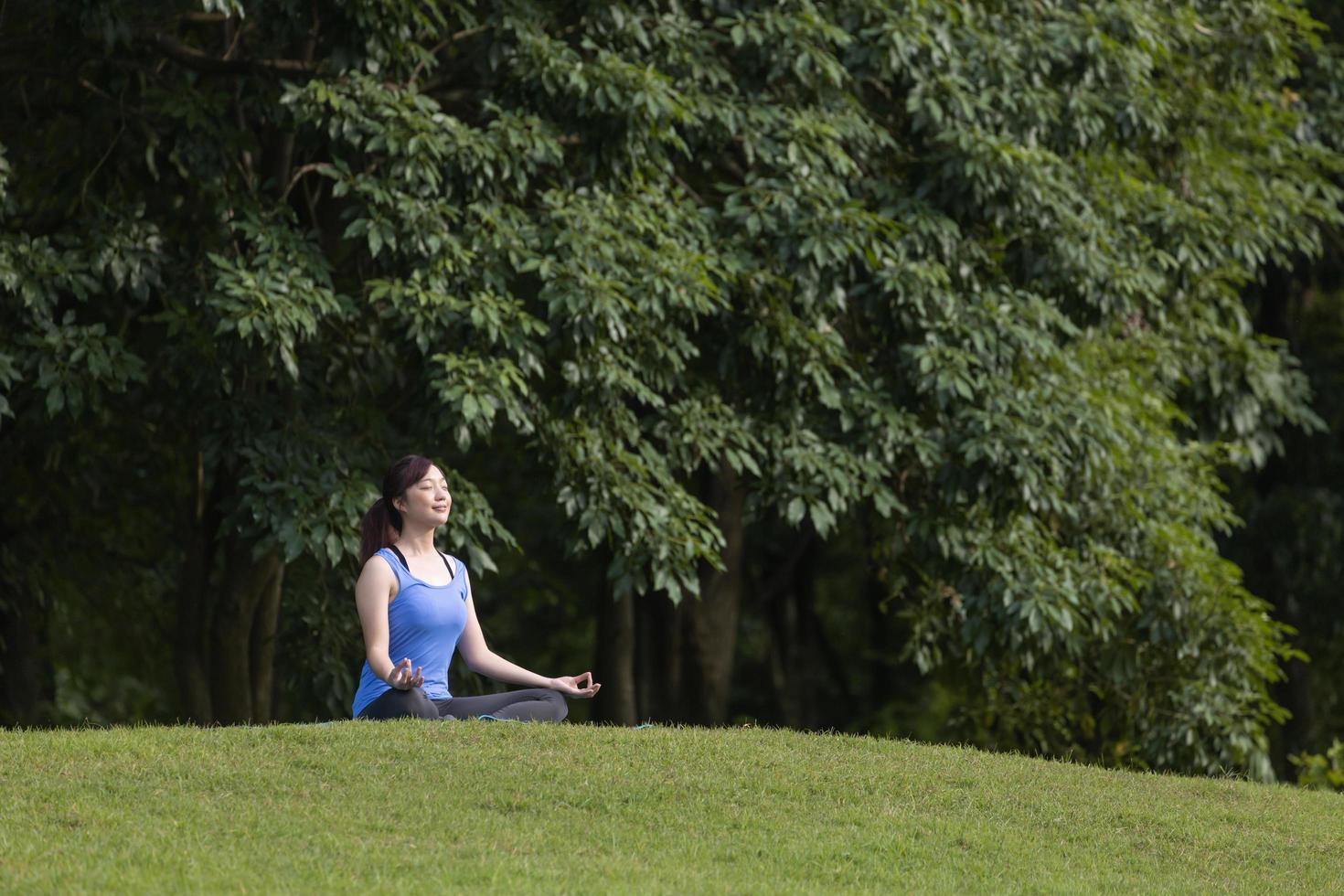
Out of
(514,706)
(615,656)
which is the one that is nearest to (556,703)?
(514,706)

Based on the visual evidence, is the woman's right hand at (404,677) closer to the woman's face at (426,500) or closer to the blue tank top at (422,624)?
the blue tank top at (422,624)

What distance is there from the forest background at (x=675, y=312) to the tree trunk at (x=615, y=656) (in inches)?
1.7

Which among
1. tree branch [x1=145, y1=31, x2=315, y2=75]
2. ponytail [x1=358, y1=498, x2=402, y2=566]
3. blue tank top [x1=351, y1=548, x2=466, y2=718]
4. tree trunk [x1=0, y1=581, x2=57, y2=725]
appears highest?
tree branch [x1=145, y1=31, x2=315, y2=75]

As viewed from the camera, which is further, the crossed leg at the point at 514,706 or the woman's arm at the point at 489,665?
the crossed leg at the point at 514,706

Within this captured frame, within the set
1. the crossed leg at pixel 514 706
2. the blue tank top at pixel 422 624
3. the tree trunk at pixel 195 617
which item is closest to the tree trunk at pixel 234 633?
the tree trunk at pixel 195 617

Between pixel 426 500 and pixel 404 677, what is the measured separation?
809 mm

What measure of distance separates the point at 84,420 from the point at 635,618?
7.82m

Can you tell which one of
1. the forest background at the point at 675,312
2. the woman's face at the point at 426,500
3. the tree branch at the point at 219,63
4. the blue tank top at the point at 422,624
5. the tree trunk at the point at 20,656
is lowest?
the tree trunk at the point at 20,656

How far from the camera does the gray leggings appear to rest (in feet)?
28.5

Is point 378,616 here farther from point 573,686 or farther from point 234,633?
point 234,633

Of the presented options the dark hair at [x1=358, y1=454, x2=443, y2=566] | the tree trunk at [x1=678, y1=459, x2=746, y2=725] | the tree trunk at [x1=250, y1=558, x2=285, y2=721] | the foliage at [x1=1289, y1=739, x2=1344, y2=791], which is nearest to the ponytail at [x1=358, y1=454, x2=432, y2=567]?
the dark hair at [x1=358, y1=454, x2=443, y2=566]

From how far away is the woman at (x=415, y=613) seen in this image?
8250 millimetres

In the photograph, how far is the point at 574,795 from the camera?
7.84 meters

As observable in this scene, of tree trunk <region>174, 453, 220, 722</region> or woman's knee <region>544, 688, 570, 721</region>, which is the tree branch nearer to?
tree trunk <region>174, 453, 220, 722</region>
